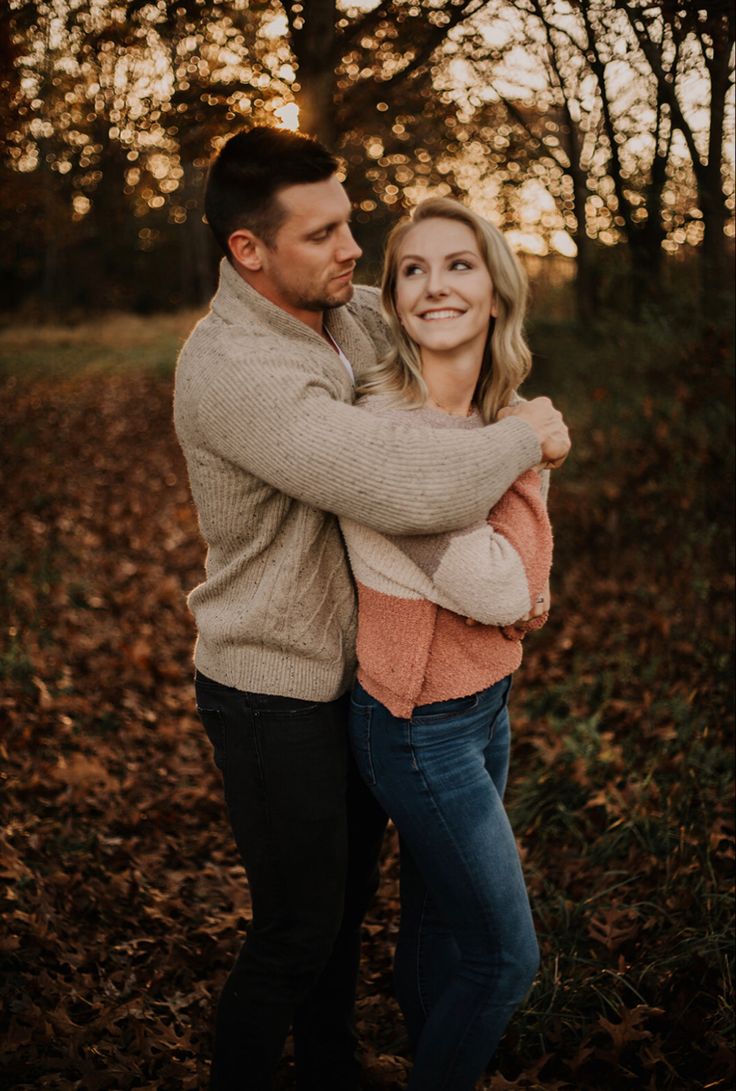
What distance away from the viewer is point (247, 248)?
2.40m

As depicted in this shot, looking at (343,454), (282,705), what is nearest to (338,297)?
(343,454)

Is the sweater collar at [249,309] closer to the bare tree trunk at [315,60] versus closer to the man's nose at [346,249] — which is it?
the man's nose at [346,249]

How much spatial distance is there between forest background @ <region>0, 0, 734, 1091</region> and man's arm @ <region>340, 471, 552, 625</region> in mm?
1599

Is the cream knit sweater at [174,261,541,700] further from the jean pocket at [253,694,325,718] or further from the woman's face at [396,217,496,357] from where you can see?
the woman's face at [396,217,496,357]

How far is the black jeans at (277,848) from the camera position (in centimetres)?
231

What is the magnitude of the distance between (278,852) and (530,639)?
3919mm

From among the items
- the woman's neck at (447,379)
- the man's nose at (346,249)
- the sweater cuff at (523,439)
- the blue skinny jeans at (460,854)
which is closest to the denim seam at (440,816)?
the blue skinny jeans at (460,854)

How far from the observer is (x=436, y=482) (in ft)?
6.86

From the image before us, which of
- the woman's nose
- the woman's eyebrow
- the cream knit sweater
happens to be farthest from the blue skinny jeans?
the woman's eyebrow

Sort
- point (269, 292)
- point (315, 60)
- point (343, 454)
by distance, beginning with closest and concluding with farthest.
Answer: point (343, 454) → point (269, 292) → point (315, 60)

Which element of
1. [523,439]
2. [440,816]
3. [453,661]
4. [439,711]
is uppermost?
[523,439]

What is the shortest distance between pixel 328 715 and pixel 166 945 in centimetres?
180

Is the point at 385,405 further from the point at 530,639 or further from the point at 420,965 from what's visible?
the point at 530,639

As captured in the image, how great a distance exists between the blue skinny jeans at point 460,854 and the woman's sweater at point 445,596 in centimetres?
8
